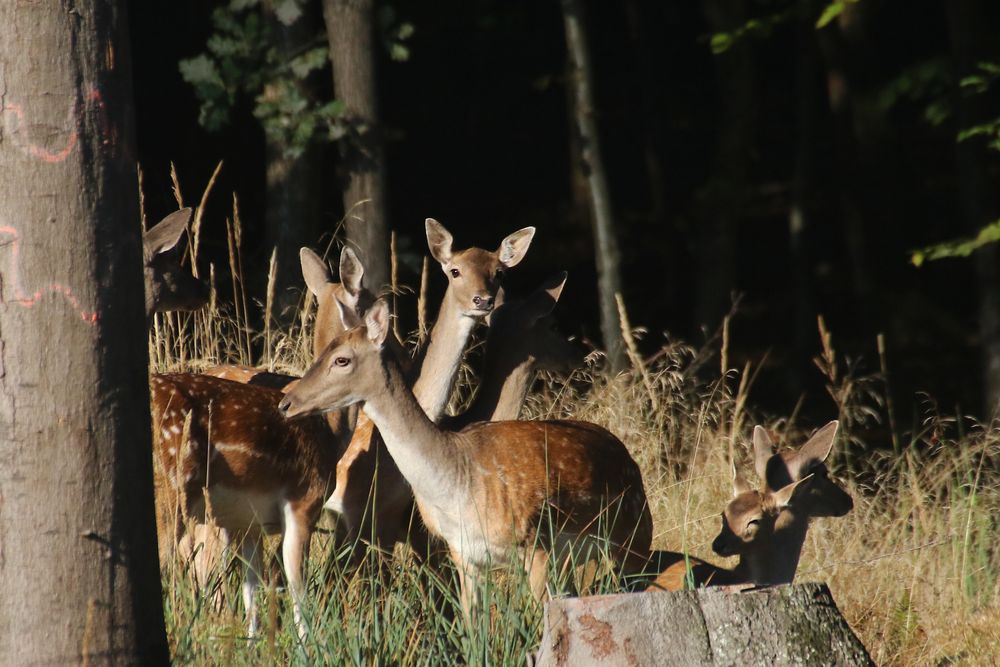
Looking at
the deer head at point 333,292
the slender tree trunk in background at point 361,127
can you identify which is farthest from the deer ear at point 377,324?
the slender tree trunk in background at point 361,127

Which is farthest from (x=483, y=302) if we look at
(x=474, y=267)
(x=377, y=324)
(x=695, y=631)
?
(x=695, y=631)

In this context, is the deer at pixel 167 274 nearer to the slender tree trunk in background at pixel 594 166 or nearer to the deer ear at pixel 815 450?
the deer ear at pixel 815 450

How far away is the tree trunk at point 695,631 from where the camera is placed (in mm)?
3539

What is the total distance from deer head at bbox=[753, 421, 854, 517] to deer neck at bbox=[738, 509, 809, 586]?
111 millimetres

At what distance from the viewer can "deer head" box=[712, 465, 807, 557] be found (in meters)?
5.40

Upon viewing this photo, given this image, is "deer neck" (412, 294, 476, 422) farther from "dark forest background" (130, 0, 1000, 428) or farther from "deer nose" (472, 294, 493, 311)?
"dark forest background" (130, 0, 1000, 428)

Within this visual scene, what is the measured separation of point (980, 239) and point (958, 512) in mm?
1753

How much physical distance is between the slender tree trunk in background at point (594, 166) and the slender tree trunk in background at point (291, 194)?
83.1 inches

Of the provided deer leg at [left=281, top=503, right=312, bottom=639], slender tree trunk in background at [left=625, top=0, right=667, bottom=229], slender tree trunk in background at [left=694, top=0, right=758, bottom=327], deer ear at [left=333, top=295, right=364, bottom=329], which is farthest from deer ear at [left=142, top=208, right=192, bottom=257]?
slender tree trunk in background at [left=625, top=0, right=667, bottom=229]

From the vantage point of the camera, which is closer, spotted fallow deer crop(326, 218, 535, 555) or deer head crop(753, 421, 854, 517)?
deer head crop(753, 421, 854, 517)

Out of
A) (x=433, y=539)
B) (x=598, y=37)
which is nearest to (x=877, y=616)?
(x=433, y=539)

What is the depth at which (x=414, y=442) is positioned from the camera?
16.9 feet

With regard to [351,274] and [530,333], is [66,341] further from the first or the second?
[530,333]

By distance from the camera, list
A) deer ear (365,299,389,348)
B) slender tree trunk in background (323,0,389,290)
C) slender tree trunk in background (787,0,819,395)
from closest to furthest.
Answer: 1. deer ear (365,299,389,348)
2. slender tree trunk in background (323,0,389,290)
3. slender tree trunk in background (787,0,819,395)
